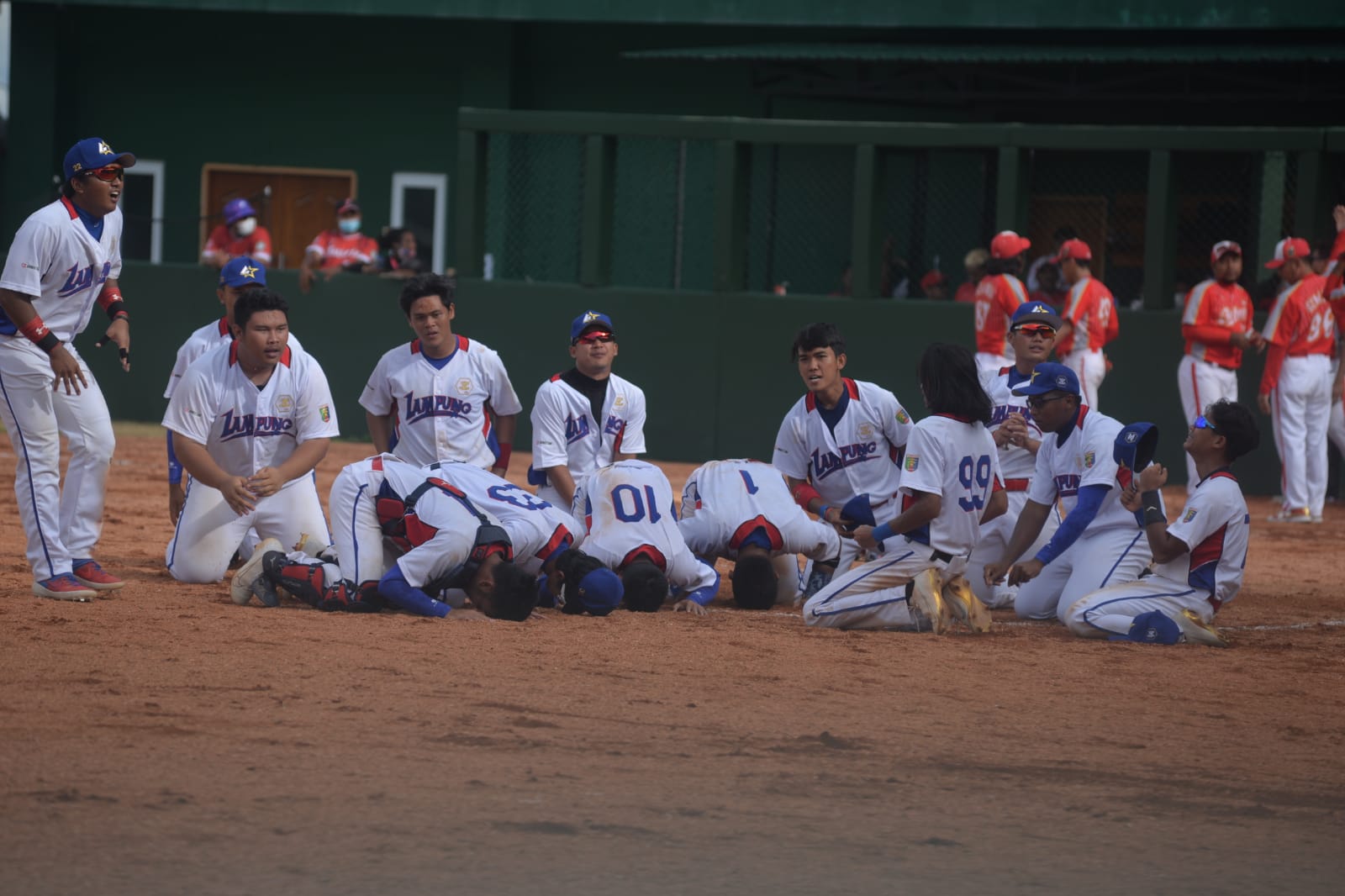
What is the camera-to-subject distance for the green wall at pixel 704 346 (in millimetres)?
14195

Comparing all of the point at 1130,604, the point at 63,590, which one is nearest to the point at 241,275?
the point at 63,590

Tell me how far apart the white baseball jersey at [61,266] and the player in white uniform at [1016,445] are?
429 centimetres

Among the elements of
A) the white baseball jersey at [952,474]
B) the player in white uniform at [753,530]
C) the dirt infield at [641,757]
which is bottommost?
the dirt infield at [641,757]

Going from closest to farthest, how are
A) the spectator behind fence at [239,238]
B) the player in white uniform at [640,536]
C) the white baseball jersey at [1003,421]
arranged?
the player in white uniform at [640,536]
the white baseball jersey at [1003,421]
the spectator behind fence at [239,238]

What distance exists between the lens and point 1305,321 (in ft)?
40.1

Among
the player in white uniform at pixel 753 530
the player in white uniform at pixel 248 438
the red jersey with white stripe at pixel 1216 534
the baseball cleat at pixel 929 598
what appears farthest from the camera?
the player in white uniform at pixel 753 530

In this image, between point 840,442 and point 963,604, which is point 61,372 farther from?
point 963,604

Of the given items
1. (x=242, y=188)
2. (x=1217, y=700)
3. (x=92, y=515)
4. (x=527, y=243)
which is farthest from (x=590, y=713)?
(x=242, y=188)

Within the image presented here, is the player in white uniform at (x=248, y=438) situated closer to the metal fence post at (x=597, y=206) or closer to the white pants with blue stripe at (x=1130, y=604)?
the white pants with blue stripe at (x=1130, y=604)

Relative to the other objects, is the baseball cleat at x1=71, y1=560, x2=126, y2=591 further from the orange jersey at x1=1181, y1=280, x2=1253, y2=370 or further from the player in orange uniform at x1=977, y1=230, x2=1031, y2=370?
the orange jersey at x1=1181, y1=280, x2=1253, y2=370

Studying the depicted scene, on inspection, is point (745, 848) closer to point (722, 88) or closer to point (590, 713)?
point (590, 713)

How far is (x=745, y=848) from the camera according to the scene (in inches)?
165

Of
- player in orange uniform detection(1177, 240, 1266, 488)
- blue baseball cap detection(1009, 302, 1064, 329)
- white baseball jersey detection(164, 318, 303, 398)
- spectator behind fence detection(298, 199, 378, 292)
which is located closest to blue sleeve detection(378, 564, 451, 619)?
white baseball jersey detection(164, 318, 303, 398)

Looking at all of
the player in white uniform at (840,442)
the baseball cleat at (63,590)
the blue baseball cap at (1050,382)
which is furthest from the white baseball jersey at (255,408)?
the blue baseball cap at (1050,382)
